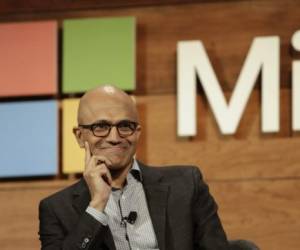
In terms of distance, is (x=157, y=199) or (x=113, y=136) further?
(x=157, y=199)

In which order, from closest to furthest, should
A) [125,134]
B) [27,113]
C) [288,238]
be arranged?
[125,134] → [288,238] → [27,113]

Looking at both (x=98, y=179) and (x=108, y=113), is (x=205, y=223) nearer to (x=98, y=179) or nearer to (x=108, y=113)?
(x=98, y=179)

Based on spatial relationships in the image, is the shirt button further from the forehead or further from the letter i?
the letter i

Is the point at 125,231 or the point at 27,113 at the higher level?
the point at 27,113

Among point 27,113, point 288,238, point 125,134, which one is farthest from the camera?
point 27,113

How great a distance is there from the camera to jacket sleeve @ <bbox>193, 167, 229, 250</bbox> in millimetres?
2619

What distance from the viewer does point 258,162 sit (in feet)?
13.2

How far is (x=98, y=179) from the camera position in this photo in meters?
2.60

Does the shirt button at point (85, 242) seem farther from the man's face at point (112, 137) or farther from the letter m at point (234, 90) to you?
the letter m at point (234, 90)

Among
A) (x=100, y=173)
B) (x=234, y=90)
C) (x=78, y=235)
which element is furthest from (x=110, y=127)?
(x=234, y=90)

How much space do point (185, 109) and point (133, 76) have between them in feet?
1.20

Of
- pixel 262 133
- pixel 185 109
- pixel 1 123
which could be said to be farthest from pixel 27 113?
pixel 262 133

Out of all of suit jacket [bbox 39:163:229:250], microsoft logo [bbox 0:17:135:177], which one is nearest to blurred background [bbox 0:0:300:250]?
microsoft logo [bbox 0:17:135:177]

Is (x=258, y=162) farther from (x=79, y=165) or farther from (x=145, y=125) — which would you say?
(x=79, y=165)
